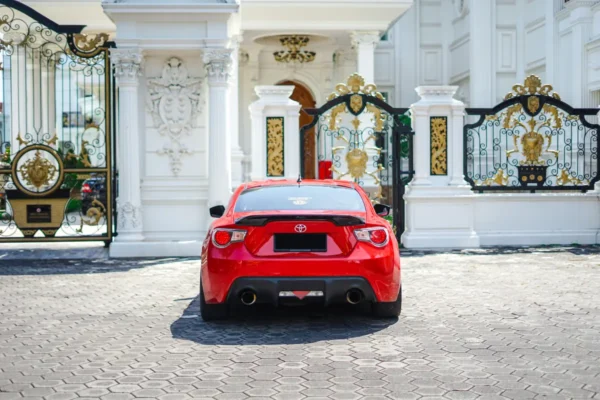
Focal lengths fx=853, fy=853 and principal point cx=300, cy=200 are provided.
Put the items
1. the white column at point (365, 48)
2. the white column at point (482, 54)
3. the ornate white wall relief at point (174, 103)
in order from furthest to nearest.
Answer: the white column at point (482, 54) → the white column at point (365, 48) → the ornate white wall relief at point (174, 103)

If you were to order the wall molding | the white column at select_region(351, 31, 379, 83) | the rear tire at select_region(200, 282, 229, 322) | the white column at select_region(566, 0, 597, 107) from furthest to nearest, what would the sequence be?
1. the wall molding
2. the white column at select_region(351, 31, 379, 83)
3. the white column at select_region(566, 0, 597, 107)
4. the rear tire at select_region(200, 282, 229, 322)

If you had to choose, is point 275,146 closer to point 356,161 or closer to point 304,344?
point 356,161

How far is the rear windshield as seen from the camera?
8.09 metres

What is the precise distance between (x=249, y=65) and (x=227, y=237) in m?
19.5

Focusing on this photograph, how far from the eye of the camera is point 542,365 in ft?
20.0

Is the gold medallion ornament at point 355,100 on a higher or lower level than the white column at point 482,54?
lower

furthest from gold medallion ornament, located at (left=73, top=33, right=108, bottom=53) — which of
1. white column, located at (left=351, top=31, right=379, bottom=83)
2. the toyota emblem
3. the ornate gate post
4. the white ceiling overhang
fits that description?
white column, located at (left=351, top=31, right=379, bottom=83)

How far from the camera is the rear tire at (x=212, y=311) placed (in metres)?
7.87

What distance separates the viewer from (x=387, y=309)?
793 cm

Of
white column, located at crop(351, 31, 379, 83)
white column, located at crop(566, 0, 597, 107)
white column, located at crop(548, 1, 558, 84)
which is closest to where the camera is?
white column, located at crop(566, 0, 597, 107)

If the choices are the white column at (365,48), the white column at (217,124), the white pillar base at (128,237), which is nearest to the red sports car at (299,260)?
the white column at (217,124)

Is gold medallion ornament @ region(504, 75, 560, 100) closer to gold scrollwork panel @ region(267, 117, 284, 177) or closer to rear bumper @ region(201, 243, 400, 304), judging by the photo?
gold scrollwork panel @ region(267, 117, 284, 177)

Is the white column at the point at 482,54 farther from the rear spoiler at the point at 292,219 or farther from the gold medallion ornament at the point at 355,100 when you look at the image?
the rear spoiler at the point at 292,219

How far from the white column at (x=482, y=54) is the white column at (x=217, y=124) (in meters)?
A: 14.9
